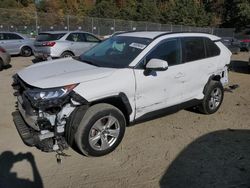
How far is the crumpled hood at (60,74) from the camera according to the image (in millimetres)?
4578

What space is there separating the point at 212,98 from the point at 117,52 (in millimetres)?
2404

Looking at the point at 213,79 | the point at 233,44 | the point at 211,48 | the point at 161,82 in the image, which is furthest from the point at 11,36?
the point at 233,44

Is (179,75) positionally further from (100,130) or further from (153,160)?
(100,130)

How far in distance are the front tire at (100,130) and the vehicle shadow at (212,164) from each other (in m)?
0.98

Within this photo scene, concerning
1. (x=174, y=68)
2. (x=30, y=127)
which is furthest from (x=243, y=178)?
(x=30, y=127)

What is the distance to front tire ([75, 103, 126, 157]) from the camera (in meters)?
4.56

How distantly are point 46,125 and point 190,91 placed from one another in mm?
2956

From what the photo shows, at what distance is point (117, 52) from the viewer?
225 inches

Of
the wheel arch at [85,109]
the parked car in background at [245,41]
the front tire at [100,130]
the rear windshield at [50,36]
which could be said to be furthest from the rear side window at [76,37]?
the parked car in background at [245,41]

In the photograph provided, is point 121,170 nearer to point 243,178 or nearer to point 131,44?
point 243,178

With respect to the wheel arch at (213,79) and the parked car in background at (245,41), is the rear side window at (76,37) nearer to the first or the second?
the wheel arch at (213,79)

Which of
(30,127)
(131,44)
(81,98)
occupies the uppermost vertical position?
(131,44)

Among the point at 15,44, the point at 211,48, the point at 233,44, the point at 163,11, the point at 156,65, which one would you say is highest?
the point at 163,11

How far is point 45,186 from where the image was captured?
13.2ft
